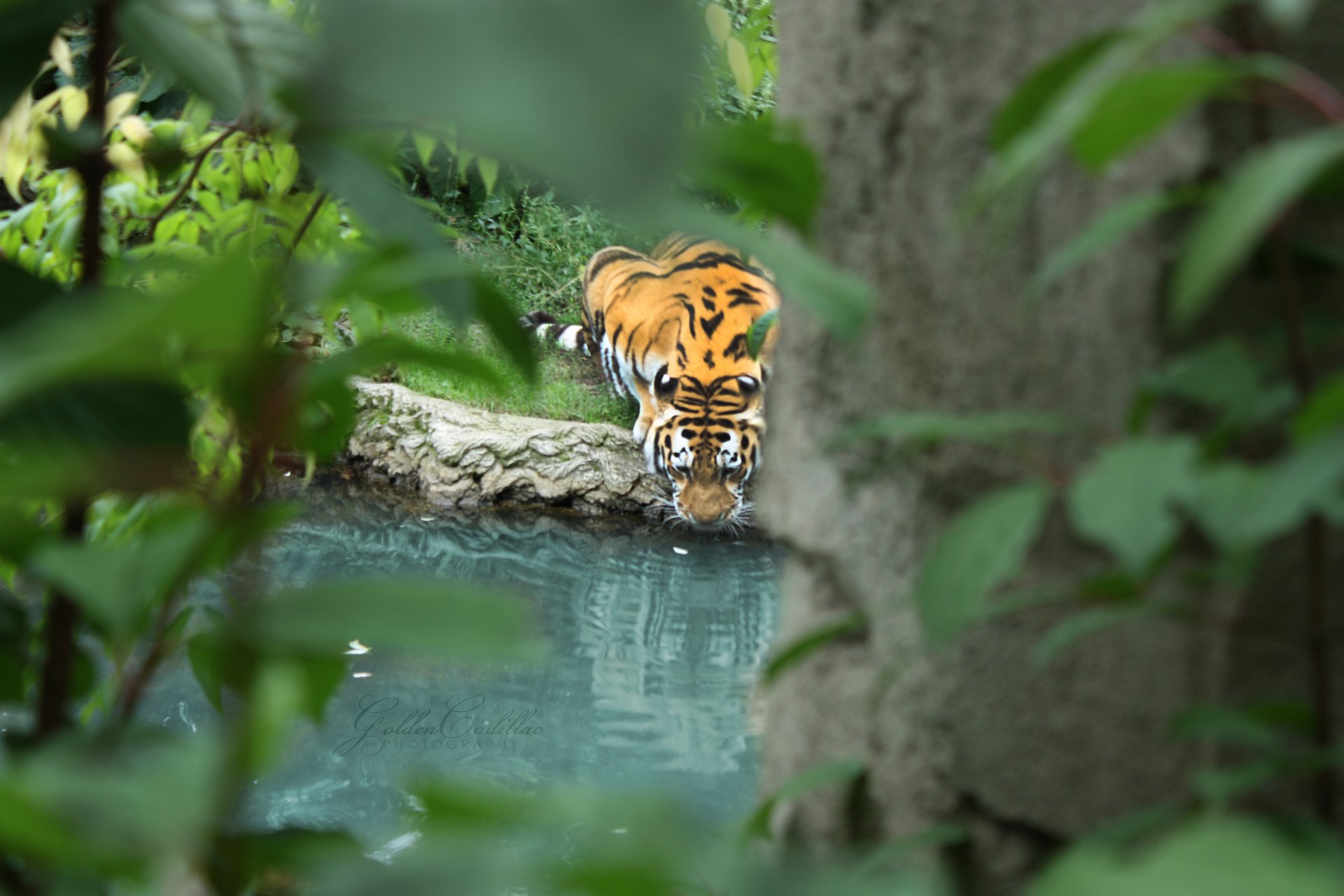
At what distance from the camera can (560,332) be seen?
20.9 feet

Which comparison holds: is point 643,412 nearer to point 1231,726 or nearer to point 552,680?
point 552,680

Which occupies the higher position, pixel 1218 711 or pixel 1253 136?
pixel 1253 136

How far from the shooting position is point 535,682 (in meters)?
3.26

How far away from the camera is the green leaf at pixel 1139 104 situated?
10.2 inches

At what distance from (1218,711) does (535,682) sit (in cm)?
305

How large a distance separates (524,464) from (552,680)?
174 centimetres

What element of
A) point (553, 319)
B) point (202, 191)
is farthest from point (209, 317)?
point (553, 319)

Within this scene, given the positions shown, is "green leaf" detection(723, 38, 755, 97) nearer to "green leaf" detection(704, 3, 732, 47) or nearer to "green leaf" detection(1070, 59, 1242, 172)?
"green leaf" detection(704, 3, 732, 47)

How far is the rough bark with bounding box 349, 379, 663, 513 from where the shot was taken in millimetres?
4922

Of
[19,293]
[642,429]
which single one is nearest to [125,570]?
[19,293]

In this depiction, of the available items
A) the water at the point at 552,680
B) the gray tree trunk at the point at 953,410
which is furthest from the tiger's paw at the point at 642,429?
the gray tree trunk at the point at 953,410

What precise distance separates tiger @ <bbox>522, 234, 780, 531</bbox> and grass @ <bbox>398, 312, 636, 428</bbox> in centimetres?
14

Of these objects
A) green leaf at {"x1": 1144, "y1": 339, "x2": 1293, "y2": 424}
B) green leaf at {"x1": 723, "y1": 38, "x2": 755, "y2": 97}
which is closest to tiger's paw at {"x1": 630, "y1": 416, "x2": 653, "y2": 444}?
green leaf at {"x1": 723, "y1": 38, "x2": 755, "y2": 97}

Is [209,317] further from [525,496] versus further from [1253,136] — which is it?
[525,496]
